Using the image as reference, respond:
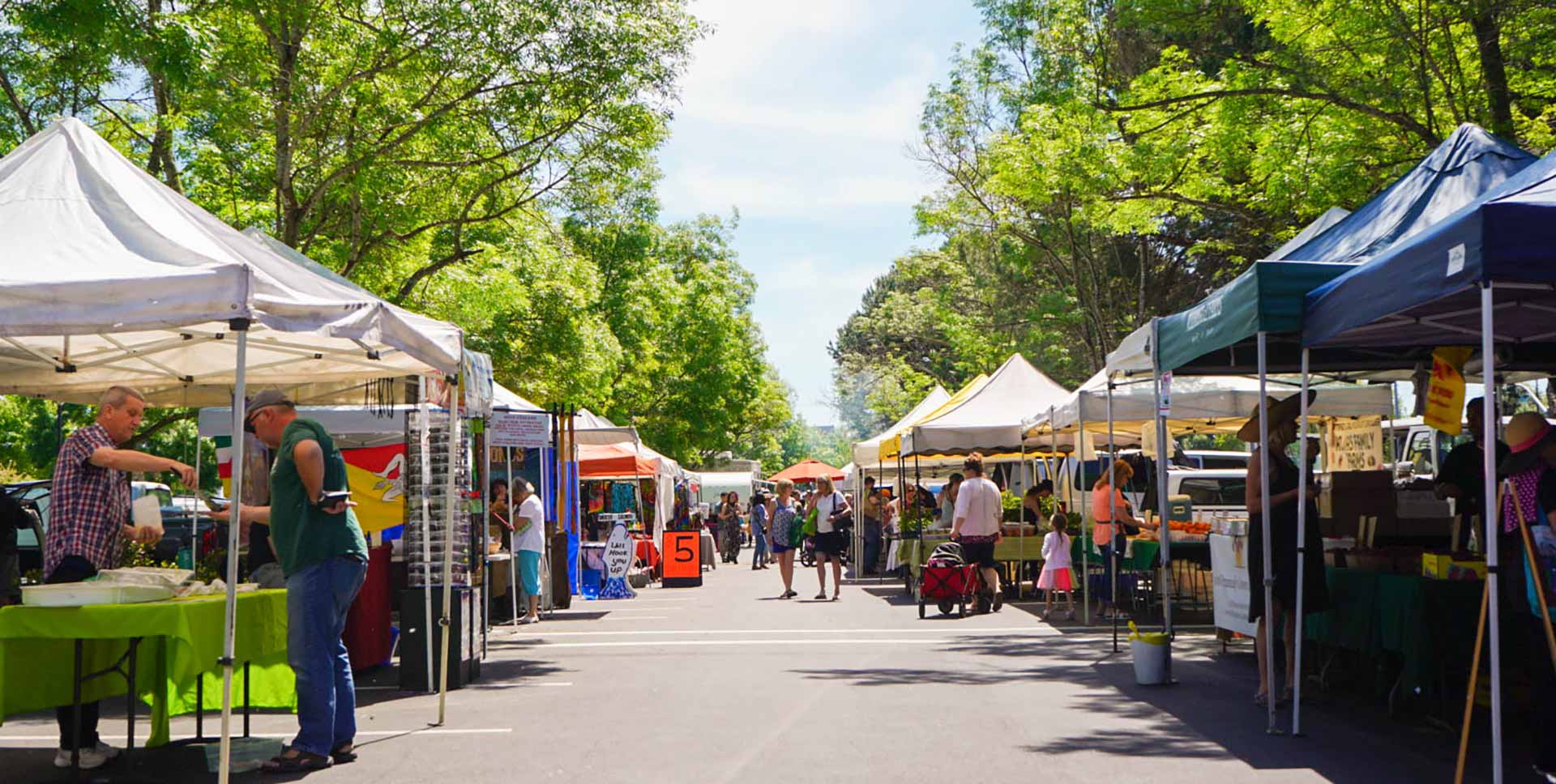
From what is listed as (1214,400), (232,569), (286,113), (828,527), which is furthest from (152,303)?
(828,527)

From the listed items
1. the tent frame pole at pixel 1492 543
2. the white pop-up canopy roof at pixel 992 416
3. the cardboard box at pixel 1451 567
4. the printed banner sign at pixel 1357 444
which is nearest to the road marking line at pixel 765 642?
the printed banner sign at pixel 1357 444

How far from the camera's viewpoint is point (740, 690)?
10.9 metres

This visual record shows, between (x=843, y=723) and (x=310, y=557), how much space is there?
11.8 ft

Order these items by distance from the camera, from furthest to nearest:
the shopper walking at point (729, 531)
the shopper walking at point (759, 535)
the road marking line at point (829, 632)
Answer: the shopper walking at point (729, 531) → the shopper walking at point (759, 535) → the road marking line at point (829, 632)

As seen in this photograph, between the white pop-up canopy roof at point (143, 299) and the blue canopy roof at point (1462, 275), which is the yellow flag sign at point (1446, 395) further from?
the white pop-up canopy roof at point (143, 299)

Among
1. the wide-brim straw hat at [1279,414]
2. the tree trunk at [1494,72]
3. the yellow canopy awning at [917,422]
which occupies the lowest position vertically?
the wide-brim straw hat at [1279,414]

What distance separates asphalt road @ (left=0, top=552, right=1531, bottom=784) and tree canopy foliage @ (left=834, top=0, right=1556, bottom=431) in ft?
19.6

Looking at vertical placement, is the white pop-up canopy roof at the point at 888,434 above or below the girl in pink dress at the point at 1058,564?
above

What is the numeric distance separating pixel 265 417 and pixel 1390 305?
19.3 ft

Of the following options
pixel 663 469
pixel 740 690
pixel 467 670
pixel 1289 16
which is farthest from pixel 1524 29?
pixel 663 469

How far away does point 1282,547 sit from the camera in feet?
30.5

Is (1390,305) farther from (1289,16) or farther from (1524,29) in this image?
(1289,16)

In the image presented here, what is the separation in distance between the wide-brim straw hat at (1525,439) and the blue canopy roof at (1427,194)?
1980 mm

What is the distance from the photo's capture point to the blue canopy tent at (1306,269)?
8.35 m
